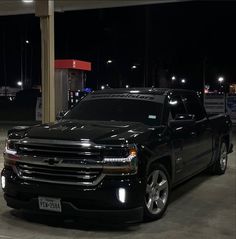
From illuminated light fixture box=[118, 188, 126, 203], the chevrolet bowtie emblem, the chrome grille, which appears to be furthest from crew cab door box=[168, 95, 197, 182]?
the chevrolet bowtie emblem

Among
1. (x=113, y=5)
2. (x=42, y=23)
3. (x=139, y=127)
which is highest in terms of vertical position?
(x=113, y=5)

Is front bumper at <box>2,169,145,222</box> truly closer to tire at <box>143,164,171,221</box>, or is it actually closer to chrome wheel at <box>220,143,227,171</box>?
tire at <box>143,164,171,221</box>

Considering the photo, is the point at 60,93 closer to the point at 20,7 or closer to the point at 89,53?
the point at 20,7

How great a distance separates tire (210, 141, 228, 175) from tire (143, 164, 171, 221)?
10.4ft

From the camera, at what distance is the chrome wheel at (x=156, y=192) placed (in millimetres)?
6500

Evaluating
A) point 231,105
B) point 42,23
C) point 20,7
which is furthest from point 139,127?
point 231,105

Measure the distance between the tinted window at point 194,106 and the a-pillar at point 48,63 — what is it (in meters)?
3.75

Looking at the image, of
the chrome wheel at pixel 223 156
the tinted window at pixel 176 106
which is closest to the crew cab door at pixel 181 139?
the tinted window at pixel 176 106

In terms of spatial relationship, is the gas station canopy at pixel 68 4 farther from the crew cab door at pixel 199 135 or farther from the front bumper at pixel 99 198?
the front bumper at pixel 99 198

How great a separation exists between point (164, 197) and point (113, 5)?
42.4 ft

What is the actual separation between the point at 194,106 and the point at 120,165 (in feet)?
11.1

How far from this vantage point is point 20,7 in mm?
19688

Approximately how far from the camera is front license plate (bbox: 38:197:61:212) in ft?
19.8

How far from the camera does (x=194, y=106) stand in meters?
8.93
